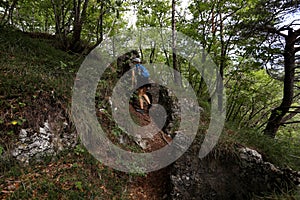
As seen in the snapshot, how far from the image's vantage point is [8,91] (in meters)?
3.30

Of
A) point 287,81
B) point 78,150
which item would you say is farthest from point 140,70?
point 287,81

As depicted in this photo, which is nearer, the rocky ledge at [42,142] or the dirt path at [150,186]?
the rocky ledge at [42,142]

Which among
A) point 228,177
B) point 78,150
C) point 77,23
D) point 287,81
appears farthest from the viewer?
point 287,81

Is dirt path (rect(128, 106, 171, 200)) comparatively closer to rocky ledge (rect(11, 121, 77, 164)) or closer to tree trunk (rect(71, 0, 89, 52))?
rocky ledge (rect(11, 121, 77, 164))

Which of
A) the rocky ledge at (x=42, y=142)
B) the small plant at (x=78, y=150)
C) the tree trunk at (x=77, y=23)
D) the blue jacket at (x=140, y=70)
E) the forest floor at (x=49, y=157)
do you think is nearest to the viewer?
the forest floor at (x=49, y=157)

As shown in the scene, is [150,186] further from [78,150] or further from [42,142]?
[42,142]

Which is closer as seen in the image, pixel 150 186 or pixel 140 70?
pixel 150 186

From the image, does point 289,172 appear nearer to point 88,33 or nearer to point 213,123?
point 213,123

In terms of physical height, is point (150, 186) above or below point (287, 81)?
below

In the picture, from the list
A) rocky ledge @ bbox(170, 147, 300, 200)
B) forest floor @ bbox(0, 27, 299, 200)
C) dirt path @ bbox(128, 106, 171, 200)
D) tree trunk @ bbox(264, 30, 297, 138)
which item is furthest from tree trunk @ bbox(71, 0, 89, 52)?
tree trunk @ bbox(264, 30, 297, 138)

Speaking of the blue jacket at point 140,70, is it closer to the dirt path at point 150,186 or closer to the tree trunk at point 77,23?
the tree trunk at point 77,23

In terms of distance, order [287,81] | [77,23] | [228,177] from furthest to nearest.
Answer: [287,81] < [77,23] < [228,177]

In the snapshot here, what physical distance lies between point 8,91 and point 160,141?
3.79m

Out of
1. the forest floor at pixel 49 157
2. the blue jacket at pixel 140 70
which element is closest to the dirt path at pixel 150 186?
the forest floor at pixel 49 157
